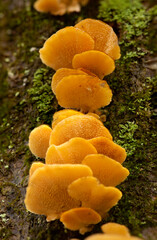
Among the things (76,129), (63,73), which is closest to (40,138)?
(76,129)

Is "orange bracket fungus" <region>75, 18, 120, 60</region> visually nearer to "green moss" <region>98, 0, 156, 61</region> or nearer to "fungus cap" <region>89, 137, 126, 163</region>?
"green moss" <region>98, 0, 156, 61</region>

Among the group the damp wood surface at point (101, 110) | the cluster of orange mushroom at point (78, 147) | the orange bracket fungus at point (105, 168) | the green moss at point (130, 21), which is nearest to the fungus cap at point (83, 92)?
the cluster of orange mushroom at point (78, 147)

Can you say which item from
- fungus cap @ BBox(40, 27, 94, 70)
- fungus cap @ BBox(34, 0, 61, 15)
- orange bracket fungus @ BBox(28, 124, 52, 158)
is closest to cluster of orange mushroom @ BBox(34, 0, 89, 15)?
fungus cap @ BBox(34, 0, 61, 15)

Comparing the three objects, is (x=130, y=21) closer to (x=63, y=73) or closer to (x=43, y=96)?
(x=43, y=96)

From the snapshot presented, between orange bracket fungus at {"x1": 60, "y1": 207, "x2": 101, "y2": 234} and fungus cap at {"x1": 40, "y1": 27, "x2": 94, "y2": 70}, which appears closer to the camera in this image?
orange bracket fungus at {"x1": 60, "y1": 207, "x2": 101, "y2": 234}

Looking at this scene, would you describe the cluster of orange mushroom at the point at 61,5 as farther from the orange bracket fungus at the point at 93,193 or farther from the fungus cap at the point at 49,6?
the orange bracket fungus at the point at 93,193

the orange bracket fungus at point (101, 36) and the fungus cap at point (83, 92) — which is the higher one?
the orange bracket fungus at point (101, 36)
